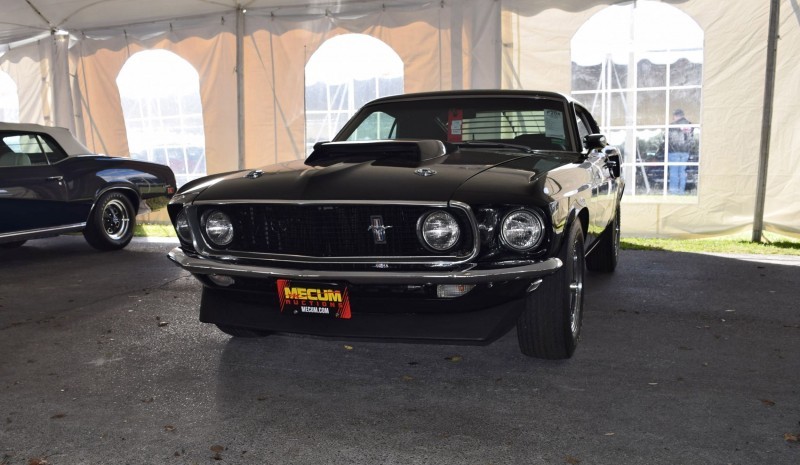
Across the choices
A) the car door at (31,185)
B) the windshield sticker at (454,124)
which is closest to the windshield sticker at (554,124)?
the windshield sticker at (454,124)

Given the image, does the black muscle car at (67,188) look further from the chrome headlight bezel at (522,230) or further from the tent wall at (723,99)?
the chrome headlight bezel at (522,230)

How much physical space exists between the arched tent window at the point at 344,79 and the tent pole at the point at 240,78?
880mm

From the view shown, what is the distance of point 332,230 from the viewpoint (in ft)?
10.5

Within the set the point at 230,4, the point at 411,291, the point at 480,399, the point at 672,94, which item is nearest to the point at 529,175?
the point at 411,291

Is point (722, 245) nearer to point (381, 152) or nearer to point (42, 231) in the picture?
point (381, 152)

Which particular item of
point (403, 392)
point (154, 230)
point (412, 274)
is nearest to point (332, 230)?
point (412, 274)

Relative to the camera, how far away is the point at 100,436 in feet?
9.16

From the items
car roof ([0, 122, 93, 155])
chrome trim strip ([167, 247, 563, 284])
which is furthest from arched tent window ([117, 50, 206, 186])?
chrome trim strip ([167, 247, 563, 284])

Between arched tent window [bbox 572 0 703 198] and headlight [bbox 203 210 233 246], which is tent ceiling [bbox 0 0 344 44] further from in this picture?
headlight [bbox 203 210 233 246]

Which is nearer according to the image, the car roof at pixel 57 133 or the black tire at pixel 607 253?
the black tire at pixel 607 253

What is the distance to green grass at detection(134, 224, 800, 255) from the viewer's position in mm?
7258

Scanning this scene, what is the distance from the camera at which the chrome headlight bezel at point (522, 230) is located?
305 cm

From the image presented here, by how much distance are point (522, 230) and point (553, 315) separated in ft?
1.72

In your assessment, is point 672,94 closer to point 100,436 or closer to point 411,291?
point 411,291
